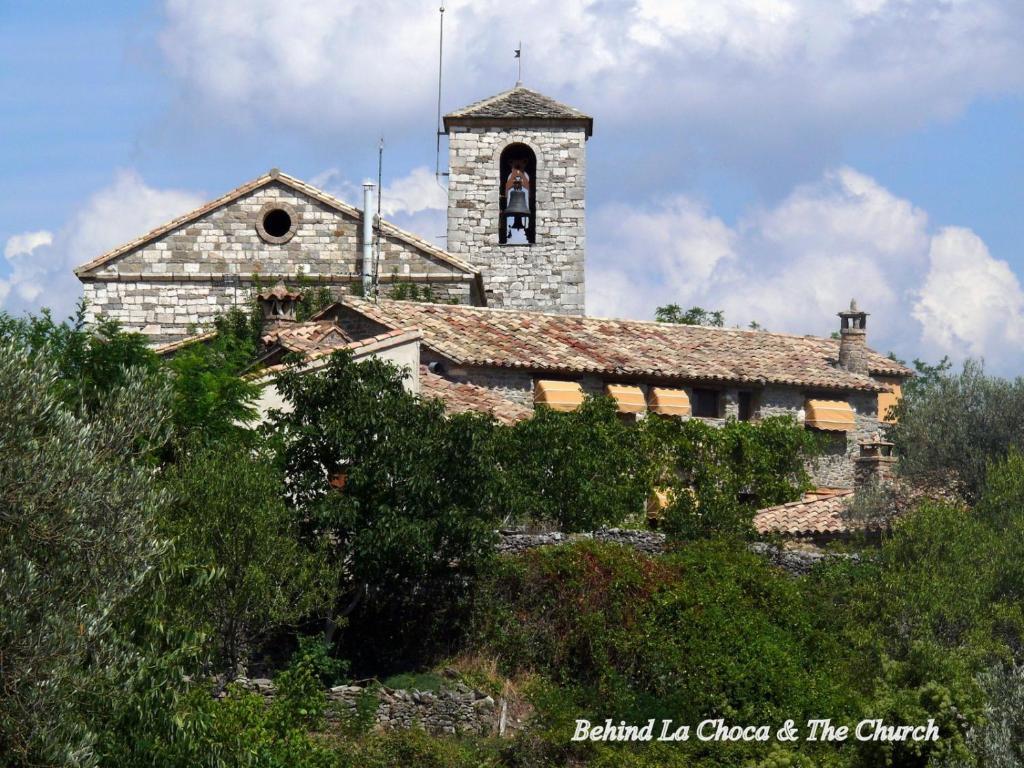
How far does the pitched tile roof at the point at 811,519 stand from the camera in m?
29.0

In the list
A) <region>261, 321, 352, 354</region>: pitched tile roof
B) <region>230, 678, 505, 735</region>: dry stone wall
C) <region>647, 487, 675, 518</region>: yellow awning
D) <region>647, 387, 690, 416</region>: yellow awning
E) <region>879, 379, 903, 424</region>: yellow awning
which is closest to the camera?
<region>230, 678, 505, 735</region>: dry stone wall

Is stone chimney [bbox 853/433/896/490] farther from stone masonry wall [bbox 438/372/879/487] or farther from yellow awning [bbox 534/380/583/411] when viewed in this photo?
yellow awning [bbox 534/380/583/411]

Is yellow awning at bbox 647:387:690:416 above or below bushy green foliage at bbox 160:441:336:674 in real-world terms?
above

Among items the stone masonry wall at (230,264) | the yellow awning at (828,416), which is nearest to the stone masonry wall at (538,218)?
the stone masonry wall at (230,264)

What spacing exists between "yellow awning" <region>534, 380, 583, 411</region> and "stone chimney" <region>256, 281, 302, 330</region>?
638 cm

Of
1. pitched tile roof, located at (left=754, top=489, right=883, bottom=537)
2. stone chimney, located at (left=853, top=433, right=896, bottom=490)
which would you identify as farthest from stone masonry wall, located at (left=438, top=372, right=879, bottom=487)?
pitched tile roof, located at (left=754, top=489, right=883, bottom=537)

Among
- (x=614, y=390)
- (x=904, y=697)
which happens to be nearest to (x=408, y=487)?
(x=904, y=697)

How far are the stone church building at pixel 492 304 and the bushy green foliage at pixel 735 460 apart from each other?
126cm

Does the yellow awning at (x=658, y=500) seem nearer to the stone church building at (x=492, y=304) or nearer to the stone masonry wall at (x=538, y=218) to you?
the stone church building at (x=492, y=304)

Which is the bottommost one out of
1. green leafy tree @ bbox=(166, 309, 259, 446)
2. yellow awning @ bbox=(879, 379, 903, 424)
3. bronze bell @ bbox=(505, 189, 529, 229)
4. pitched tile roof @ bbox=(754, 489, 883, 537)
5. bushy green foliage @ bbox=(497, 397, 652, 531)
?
pitched tile roof @ bbox=(754, 489, 883, 537)

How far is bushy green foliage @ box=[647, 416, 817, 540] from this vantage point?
32.1 metres

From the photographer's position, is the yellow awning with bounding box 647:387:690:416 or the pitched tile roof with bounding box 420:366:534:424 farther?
the yellow awning with bounding box 647:387:690:416

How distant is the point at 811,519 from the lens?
29.6 m

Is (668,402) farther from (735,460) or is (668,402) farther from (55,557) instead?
(55,557)
